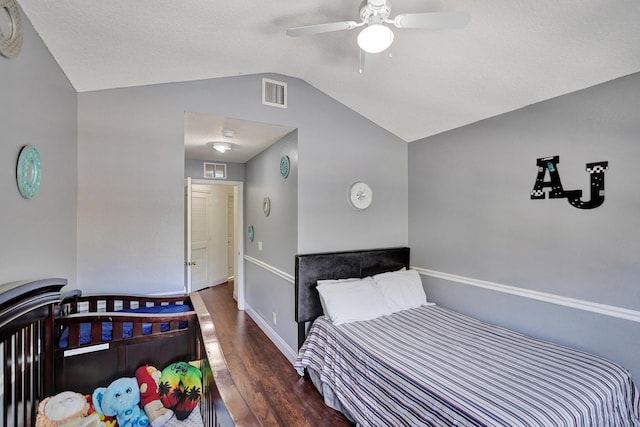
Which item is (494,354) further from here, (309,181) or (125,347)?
(125,347)

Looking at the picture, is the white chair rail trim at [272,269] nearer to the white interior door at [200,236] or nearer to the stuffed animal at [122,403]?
the white interior door at [200,236]

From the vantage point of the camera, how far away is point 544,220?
2.30 m

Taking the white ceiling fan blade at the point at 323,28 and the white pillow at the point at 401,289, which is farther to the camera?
the white pillow at the point at 401,289

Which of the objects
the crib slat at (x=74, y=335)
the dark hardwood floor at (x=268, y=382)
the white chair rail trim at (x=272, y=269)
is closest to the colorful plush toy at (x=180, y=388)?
the dark hardwood floor at (x=268, y=382)

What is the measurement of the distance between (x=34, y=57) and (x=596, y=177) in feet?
11.8

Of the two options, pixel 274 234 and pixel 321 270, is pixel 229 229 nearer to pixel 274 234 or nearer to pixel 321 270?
pixel 274 234

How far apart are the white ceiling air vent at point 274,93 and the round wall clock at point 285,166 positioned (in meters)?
0.58

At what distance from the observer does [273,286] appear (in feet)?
11.6

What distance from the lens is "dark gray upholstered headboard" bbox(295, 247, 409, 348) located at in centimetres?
288

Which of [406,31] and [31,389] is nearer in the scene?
[31,389]

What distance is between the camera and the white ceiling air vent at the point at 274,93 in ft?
9.36

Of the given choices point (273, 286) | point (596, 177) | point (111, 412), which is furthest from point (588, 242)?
point (111, 412)

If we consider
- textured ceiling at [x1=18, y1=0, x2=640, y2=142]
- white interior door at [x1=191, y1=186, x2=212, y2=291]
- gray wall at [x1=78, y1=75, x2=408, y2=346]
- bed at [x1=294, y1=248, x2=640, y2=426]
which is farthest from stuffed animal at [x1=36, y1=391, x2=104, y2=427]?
white interior door at [x1=191, y1=186, x2=212, y2=291]

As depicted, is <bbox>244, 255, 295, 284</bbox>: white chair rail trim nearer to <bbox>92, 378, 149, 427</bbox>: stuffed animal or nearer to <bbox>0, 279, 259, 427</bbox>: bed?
<bbox>0, 279, 259, 427</bbox>: bed
